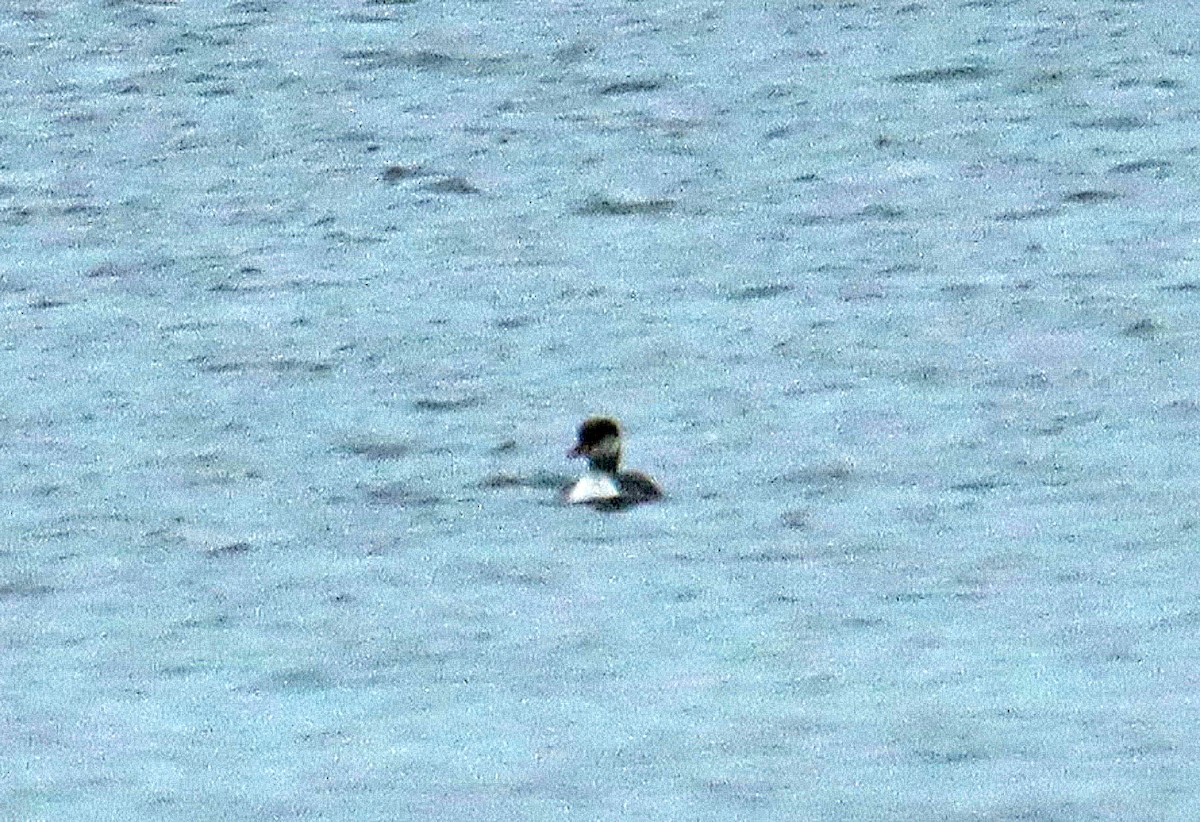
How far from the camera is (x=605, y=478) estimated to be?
39.1 ft

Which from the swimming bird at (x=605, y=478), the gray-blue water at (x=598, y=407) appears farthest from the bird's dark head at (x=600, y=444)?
the gray-blue water at (x=598, y=407)

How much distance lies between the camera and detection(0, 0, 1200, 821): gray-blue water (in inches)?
391

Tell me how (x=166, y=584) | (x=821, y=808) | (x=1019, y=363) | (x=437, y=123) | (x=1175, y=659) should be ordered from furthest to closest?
(x=437, y=123), (x=1019, y=363), (x=166, y=584), (x=1175, y=659), (x=821, y=808)

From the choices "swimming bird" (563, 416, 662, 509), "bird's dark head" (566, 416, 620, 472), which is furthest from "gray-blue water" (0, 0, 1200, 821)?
"bird's dark head" (566, 416, 620, 472)

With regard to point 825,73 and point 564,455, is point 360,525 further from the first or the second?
point 825,73

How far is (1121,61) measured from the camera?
59.4ft

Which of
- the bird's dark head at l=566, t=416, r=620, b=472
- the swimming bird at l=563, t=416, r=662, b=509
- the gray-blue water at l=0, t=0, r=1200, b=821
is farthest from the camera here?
the bird's dark head at l=566, t=416, r=620, b=472

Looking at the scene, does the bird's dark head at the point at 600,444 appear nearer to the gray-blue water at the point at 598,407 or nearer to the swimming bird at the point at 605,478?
the swimming bird at the point at 605,478

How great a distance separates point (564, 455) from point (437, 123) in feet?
17.9

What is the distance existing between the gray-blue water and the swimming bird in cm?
7

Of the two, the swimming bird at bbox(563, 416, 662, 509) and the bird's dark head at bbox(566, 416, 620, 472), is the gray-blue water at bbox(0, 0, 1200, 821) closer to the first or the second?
the swimming bird at bbox(563, 416, 662, 509)

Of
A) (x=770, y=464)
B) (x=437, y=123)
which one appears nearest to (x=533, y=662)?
(x=770, y=464)

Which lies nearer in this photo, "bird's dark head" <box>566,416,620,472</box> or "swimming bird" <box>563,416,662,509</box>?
"swimming bird" <box>563,416,662,509</box>

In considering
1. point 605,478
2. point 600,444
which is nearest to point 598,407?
point 600,444
